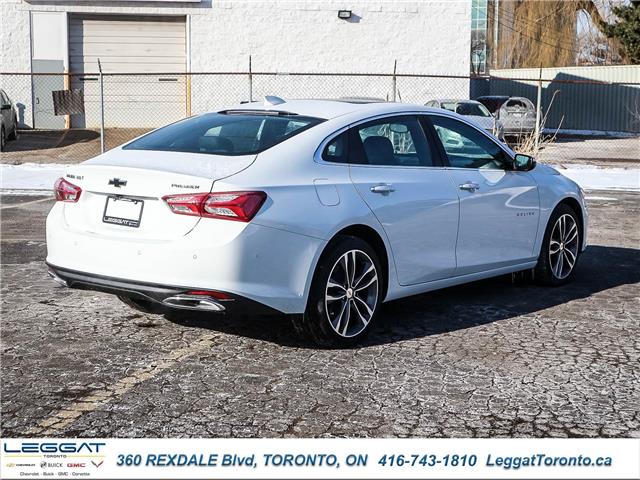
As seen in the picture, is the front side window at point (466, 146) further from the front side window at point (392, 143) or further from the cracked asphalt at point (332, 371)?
the cracked asphalt at point (332, 371)

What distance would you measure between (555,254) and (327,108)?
2.64 metres

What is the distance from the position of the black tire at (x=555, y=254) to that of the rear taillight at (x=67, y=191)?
3.85 meters

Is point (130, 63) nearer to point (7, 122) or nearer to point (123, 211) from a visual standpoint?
point (7, 122)

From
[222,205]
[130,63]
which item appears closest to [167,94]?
[130,63]

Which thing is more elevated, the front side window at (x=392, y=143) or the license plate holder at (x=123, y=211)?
the front side window at (x=392, y=143)

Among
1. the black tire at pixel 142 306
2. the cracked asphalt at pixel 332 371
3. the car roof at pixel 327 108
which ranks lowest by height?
the cracked asphalt at pixel 332 371

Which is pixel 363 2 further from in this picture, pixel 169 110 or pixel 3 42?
pixel 3 42

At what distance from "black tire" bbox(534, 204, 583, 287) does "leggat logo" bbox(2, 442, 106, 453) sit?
4767 millimetres

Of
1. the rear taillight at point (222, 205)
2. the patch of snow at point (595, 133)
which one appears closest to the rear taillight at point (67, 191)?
the rear taillight at point (222, 205)

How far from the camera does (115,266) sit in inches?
227

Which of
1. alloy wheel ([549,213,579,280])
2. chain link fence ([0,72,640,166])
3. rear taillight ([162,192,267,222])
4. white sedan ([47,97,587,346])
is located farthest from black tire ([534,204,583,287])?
chain link fence ([0,72,640,166])

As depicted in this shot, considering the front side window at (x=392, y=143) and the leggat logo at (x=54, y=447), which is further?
the front side window at (x=392, y=143)

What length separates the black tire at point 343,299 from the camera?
19.5ft

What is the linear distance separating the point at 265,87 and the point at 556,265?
21242 mm
